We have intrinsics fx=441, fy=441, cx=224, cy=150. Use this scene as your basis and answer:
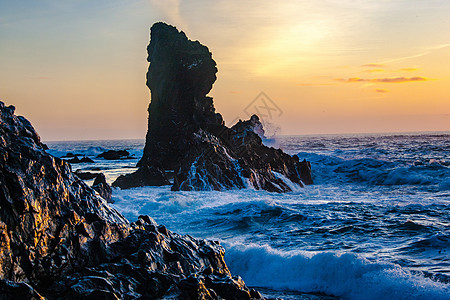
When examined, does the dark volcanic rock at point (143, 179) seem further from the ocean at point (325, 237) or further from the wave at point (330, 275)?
the wave at point (330, 275)

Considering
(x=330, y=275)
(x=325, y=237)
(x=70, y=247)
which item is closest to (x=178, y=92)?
(x=325, y=237)

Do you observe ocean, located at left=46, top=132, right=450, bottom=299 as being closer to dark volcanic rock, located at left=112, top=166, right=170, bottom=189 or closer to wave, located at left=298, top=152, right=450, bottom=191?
wave, located at left=298, top=152, right=450, bottom=191

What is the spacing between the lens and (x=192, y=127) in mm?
39906

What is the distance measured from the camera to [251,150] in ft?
98.9

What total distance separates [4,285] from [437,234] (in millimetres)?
11078

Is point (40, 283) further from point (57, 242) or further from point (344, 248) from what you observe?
point (344, 248)

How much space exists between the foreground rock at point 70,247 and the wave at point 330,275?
8.88 ft

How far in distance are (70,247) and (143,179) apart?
2264cm

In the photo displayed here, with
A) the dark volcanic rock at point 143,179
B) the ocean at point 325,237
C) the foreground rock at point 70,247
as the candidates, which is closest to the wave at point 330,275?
the ocean at point 325,237

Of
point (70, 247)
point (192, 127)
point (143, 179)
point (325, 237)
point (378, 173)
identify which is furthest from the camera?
point (192, 127)

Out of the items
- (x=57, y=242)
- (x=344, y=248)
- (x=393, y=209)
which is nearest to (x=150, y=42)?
(x=393, y=209)

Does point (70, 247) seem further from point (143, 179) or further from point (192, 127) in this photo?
point (192, 127)

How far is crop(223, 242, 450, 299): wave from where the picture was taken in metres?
→ 8.02

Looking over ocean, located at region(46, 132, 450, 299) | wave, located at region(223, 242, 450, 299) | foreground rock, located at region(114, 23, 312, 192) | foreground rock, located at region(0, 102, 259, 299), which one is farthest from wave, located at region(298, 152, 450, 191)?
foreground rock, located at region(0, 102, 259, 299)
